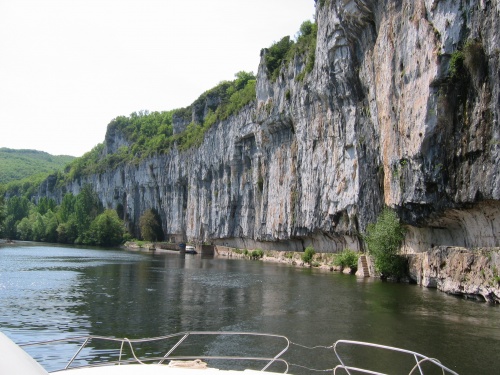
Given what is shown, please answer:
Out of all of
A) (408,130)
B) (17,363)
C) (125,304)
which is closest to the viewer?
(17,363)

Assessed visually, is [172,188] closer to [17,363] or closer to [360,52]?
[360,52]

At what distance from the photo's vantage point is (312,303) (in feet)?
88.5

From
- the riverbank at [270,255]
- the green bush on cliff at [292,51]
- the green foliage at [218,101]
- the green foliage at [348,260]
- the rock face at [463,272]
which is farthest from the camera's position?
the green foliage at [218,101]

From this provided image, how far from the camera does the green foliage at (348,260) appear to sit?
45.5 meters

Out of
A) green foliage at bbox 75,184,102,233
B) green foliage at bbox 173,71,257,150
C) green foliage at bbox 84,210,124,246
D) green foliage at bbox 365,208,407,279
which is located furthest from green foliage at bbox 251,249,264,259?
green foliage at bbox 75,184,102,233

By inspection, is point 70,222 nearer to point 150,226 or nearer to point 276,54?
point 150,226

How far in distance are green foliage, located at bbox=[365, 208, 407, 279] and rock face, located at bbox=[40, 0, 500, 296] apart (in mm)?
1374

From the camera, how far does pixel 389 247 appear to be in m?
38.4

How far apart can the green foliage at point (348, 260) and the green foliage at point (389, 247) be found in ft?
20.0

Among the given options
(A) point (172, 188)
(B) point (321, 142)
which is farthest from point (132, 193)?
(B) point (321, 142)

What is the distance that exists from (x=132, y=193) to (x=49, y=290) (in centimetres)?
10190

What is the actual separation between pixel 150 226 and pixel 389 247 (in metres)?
86.5

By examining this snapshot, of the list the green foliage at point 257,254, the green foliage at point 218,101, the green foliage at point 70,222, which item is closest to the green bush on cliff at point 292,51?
the green foliage at point 218,101

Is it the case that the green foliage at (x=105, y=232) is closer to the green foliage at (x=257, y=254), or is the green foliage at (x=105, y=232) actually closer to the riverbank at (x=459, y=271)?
the green foliage at (x=257, y=254)
